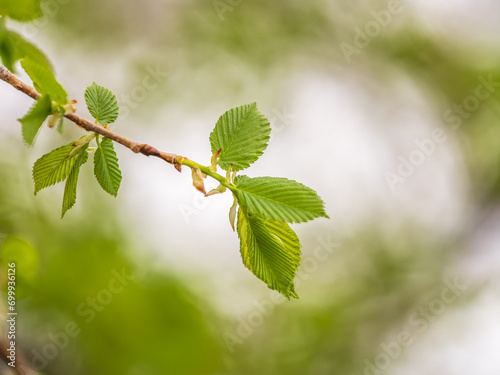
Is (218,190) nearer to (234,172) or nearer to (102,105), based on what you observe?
(234,172)

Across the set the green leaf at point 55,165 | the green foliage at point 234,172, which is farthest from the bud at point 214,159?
the green leaf at point 55,165

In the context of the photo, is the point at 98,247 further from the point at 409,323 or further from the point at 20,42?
the point at 409,323

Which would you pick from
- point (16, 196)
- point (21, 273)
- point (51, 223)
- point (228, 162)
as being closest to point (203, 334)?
point (51, 223)

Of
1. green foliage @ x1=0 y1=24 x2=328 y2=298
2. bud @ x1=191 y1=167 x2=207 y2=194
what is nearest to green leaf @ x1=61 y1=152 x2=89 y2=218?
green foliage @ x1=0 y1=24 x2=328 y2=298

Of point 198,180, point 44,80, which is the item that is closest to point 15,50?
point 44,80

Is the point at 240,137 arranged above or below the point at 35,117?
above

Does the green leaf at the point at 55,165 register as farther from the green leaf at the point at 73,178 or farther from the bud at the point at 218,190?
the bud at the point at 218,190

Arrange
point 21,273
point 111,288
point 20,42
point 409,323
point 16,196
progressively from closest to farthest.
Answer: point 20,42 → point 21,273 → point 111,288 → point 16,196 → point 409,323
